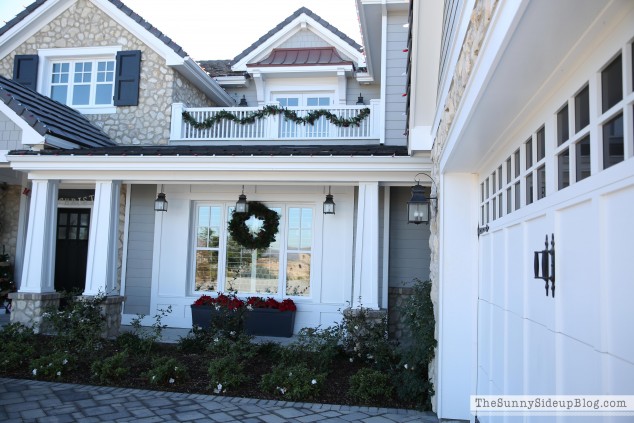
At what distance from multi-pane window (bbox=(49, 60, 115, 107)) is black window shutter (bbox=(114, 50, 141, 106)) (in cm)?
32

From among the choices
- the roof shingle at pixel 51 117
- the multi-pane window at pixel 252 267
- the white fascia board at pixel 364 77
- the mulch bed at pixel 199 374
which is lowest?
the mulch bed at pixel 199 374

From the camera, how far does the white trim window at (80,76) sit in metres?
11.5

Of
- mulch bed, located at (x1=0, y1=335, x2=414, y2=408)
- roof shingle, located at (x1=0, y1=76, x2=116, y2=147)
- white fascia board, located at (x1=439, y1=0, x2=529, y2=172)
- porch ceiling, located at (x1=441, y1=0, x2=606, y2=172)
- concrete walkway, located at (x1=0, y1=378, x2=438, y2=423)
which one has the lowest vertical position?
concrete walkway, located at (x1=0, y1=378, x2=438, y2=423)

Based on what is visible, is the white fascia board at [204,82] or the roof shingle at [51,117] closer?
the roof shingle at [51,117]

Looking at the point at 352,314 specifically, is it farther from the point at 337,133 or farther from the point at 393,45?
the point at 393,45

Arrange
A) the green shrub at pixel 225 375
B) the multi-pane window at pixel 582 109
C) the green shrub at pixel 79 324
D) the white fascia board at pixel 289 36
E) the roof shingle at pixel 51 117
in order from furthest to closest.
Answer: the white fascia board at pixel 289 36, the roof shingle at pixel 51 117, the green shrub at pixel 79 324, the green shrub at pixel 225 375, the multi-pane window at pixel 582 109

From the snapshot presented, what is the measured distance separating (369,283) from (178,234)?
4.47 metres

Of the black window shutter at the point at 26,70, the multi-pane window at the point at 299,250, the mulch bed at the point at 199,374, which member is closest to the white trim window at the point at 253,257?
the multi-pane window at the point at 299,250

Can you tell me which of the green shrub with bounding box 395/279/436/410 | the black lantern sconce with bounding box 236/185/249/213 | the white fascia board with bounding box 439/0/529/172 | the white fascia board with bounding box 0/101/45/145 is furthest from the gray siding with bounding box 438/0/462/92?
the white fascia board with bounding box 0/101/45/145

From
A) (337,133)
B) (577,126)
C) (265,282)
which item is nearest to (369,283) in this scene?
→ (265,282)

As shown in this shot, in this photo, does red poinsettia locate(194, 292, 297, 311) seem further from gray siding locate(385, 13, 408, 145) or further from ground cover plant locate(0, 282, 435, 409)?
gray siding locate(385, 13, 408, 145)

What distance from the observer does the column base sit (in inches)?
333

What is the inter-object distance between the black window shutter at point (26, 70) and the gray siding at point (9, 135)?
8.75 ft

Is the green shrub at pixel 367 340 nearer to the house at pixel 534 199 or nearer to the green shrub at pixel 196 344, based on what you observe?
the house at pixel 534 199
